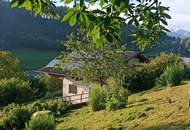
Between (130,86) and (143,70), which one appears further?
(143,70)

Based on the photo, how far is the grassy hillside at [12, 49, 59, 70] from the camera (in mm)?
138000

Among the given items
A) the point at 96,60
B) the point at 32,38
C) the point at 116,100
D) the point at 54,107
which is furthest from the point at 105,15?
the point at 32,38

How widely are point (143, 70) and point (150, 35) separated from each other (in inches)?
1155

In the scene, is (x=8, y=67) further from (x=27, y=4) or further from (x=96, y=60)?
(x=27, y=4)

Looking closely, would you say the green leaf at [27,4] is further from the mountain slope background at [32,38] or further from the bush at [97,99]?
the mountain slope background at [32,38]

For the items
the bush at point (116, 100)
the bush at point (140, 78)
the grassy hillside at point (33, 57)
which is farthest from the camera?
the grassy hillside at point (33, 57)

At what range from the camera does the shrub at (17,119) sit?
22.5 meters

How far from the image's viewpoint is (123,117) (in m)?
16.4

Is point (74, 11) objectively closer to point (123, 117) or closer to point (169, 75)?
point (123, 117)

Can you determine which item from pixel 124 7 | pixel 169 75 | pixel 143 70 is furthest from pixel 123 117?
pixel 143 70

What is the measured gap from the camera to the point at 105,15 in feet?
16.1

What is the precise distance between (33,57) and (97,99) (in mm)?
128171

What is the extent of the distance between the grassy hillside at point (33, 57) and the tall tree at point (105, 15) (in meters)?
130

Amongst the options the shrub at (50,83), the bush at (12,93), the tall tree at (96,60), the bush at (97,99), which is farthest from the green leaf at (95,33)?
the shrub at (50,83)
